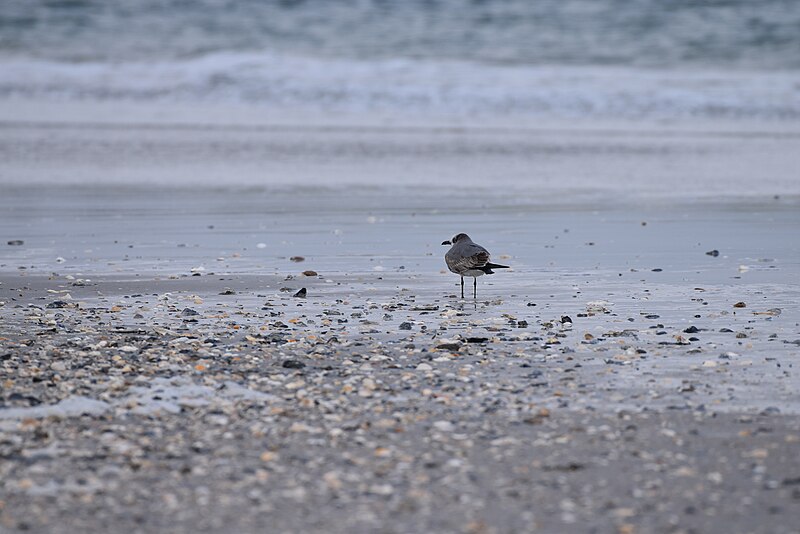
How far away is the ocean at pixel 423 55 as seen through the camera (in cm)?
3159

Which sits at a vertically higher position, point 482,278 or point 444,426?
point 482,278

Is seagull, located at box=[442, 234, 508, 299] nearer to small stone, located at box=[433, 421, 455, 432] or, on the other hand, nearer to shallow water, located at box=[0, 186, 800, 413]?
shallow water, located at box=[0, 186, 800, 413]

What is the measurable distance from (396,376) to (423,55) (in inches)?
1401

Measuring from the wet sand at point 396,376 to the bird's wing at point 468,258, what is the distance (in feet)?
0.97

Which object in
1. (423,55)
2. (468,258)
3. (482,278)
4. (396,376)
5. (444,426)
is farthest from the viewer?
(423,55)

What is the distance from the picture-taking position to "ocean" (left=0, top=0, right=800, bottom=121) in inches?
1244

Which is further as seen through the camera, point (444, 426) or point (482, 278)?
point (482, 278)

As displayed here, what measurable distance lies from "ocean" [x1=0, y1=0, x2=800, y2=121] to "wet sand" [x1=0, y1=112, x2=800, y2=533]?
18.1 meters

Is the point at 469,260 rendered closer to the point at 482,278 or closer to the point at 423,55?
the point at 482,278

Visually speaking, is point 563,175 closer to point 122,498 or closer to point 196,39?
point 122,498

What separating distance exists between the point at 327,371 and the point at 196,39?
40142 mm

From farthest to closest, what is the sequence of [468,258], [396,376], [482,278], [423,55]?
[423,55] < [482,278] < [468,258] < [396,376]

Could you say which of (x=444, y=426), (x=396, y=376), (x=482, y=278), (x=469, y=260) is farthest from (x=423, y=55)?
(x=444, y=426)

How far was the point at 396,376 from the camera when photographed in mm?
6750
